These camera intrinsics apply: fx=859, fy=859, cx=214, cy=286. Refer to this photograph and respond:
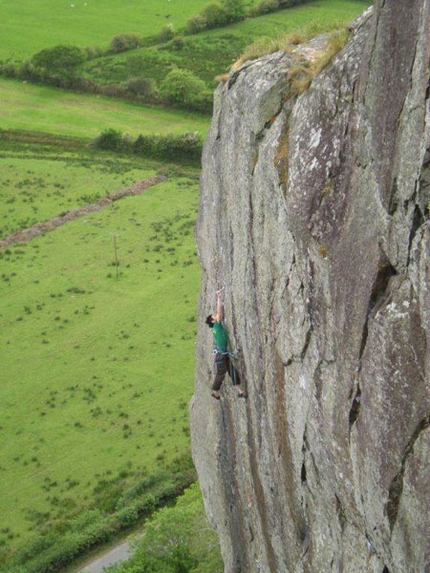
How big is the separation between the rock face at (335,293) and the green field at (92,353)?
25.0m

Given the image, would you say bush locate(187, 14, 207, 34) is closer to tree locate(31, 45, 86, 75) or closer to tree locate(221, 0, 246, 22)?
tree locate(221, 0, 246, 22)

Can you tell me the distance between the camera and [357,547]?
18078 mm

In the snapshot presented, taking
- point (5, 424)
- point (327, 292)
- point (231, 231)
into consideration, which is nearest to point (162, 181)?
point (5, 424)

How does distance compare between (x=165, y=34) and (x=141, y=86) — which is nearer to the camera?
(x=141, y=86)

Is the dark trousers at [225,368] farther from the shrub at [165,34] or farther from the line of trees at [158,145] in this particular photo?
the shrub at [165,34]

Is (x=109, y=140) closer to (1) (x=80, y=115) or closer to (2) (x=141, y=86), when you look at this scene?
(1) (x=80, y=115)

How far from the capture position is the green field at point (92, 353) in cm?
4850

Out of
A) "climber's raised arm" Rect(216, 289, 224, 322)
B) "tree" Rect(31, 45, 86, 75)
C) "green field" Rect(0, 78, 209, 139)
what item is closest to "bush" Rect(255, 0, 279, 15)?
"tree" Rect(31, 45, 86, 75)

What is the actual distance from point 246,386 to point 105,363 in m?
36.3

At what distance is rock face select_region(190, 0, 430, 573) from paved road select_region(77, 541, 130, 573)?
19.5 m

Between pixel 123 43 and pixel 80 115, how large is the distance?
3175 cm

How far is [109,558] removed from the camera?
43031 millimetres

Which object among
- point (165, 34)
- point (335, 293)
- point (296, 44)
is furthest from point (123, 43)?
point (335, 293)

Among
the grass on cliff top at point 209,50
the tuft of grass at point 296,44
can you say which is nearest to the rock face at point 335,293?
the tuft of grass at point 296,44
